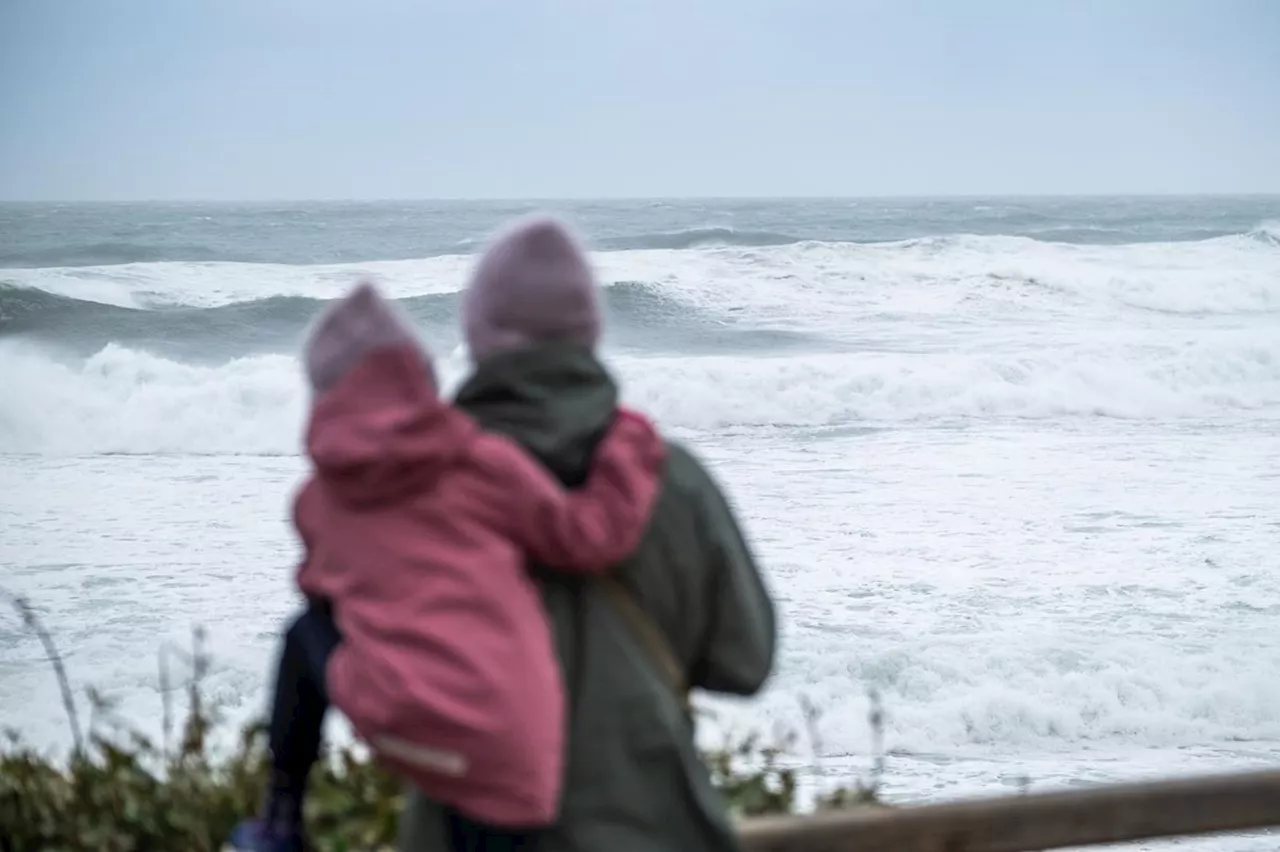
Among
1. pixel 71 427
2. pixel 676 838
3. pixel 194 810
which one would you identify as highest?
pixel 676 838

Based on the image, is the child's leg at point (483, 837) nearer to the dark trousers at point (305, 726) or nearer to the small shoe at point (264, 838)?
the dark trousers at point (305, 726)

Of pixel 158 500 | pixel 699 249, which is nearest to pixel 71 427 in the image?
pixel 158 500

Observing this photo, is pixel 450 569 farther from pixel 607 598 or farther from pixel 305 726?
pixel 305 726

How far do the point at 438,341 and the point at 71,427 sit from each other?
6.01 meters

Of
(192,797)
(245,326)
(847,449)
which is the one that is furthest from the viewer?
(245,326)

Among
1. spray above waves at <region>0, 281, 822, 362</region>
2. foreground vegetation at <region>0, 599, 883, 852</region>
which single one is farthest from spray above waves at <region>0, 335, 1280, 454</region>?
foreground vegetation at <region>0, 599, 883, 852</region>

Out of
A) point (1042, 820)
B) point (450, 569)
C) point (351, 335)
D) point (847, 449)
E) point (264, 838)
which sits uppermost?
point (351, 335)

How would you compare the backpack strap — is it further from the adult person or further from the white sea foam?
the white sea foam

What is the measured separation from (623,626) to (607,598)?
0.04 meters

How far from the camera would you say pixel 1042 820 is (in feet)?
7.85

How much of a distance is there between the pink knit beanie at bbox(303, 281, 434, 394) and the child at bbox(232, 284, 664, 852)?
0.02m

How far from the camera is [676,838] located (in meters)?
1.78

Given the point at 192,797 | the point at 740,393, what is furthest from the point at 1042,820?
the point at 740,393

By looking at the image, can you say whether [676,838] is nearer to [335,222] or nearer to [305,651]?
[305,651]
